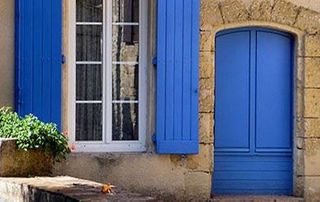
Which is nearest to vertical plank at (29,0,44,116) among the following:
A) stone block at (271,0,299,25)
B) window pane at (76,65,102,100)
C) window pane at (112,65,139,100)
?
window pane at (76,65,102,100)

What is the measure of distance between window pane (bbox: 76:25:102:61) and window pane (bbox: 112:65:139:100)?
0.28 m

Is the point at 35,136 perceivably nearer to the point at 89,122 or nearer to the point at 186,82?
the point at 89,122

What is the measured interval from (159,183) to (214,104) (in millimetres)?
1140

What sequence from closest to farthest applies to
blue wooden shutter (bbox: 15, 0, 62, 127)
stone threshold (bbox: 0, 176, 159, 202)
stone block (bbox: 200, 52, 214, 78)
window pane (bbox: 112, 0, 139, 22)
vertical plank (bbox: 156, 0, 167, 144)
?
stone threshold (bbox: 0, 176, 159, 202)
blue wooden shutter (bbox: 15, 0, 62, 127)
vertical plank (bbox: 156, 0, 167, 144)
stone block (bbox: 200, 52, 214, 78)
window pane (bbox: 112, 0, 139, 22)

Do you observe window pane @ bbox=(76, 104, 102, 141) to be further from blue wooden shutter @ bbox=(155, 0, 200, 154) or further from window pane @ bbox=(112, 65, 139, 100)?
blue wooden shutter @ bbox=(155, 0, 200, 154)

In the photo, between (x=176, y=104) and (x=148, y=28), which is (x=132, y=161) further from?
(x=148, y=28)

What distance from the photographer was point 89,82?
386 inches

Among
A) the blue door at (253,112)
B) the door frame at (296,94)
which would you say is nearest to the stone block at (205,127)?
the blue door at (253,112)

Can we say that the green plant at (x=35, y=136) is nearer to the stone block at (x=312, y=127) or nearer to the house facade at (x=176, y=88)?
the house facade at (x=176, y=88)

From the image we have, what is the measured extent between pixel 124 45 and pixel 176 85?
2.77 ft

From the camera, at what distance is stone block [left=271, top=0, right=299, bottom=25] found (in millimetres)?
9820

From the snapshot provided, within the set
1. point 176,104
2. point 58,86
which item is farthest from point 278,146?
point 58,86

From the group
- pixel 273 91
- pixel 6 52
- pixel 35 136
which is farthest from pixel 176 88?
pixel 35 136

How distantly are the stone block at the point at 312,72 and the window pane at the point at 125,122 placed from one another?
2.05 meters
